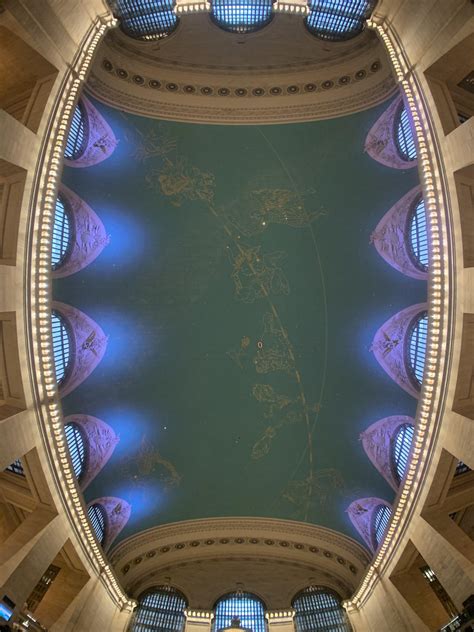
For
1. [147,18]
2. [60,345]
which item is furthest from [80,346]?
[147,18]

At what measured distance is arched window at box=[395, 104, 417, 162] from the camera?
43.6ft

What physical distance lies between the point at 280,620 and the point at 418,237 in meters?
14.2

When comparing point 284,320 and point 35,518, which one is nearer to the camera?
point 35,518

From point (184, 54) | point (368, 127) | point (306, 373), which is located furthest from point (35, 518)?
point (368, 127)

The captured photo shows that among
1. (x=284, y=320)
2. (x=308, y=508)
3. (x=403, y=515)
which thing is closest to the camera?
(x=403, y=515)

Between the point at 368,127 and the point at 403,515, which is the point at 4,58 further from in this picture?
the point at 403,515

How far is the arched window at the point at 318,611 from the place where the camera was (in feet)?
56.3

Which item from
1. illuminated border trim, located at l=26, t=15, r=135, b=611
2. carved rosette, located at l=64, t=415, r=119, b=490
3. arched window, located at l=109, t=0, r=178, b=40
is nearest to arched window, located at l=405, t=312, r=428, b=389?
carved rosette, located at l=64, t=415, r=119, b=490

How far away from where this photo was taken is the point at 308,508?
1780 centimetres

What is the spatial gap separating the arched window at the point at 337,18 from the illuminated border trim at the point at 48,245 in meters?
5.36

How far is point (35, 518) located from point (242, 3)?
15.1 metres

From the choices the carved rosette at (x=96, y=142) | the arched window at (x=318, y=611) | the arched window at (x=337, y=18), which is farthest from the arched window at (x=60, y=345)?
the arched window at (x=318, y=611)

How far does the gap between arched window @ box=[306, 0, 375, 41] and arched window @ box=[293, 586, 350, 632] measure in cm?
1865

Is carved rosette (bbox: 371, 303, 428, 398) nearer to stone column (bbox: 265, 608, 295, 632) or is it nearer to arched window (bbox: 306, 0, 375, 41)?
arched window (bbox: 306, 0, 375, 41)
